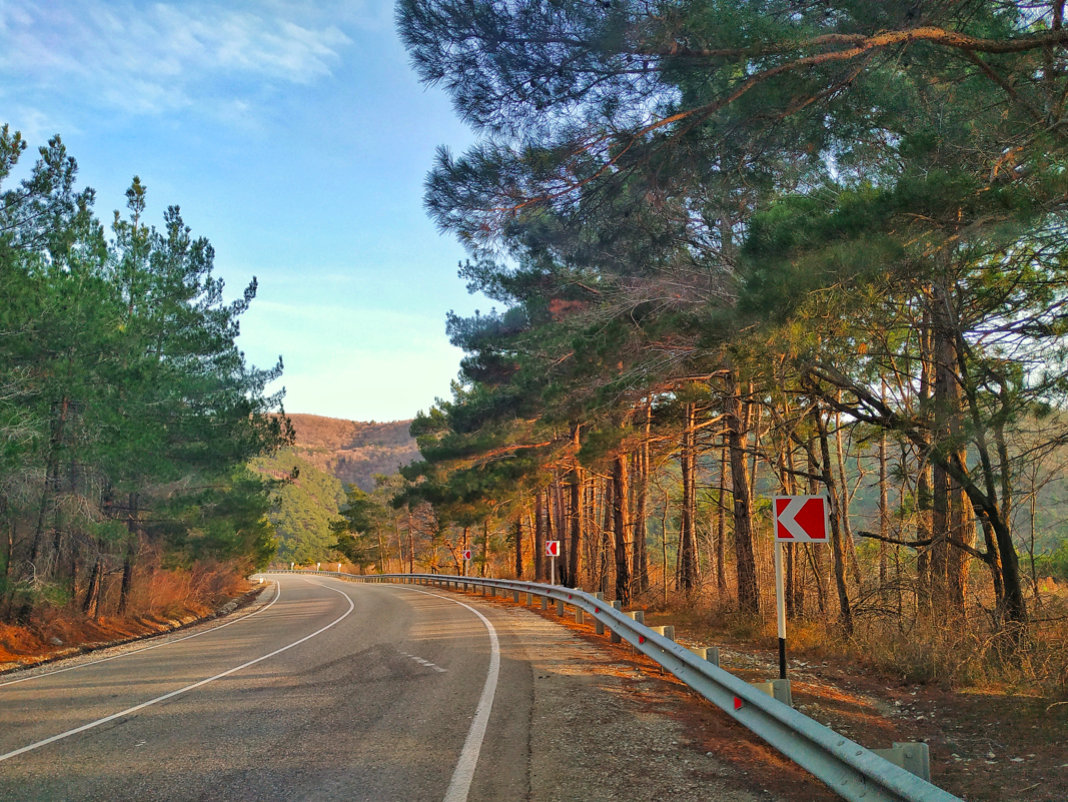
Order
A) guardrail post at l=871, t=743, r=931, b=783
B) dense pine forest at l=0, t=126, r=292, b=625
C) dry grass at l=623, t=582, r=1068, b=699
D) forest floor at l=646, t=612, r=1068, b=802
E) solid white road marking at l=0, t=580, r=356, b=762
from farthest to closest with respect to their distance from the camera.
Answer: dense pine forest at l=0, t=126, r=292, b=625
dry grass at l=623, t=582, r=1068, b=699
solid white road marking at l=0, t=580, r=356, b=762
forest floor at l=646, t=612, r=1068, b=802
guardrail post at l=871, t=743, r=931, b=783

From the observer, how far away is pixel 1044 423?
8.05 meters

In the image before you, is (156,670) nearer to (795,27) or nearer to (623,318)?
(623,318)

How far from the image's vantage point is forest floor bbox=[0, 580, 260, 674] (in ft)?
49.3

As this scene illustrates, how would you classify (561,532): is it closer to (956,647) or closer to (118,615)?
(118,615)

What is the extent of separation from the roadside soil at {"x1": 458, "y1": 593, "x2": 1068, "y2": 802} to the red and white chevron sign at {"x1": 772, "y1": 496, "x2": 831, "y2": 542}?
1694 mm

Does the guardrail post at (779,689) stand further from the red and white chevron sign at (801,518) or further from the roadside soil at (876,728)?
the red and white chevron sign at (801,518)

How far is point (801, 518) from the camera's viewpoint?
316 inches

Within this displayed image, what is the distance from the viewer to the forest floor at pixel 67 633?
1502 centimetres

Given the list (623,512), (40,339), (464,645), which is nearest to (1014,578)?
(464,645)

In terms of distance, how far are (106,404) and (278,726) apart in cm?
1335

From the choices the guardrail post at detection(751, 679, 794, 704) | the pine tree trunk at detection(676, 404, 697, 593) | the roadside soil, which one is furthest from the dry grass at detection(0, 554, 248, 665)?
the pine tree trunk at detection(676, 404, 697, 593)

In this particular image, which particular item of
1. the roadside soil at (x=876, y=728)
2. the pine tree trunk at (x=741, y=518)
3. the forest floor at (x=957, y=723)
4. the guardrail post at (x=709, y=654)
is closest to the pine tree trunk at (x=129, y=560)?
the pine tree trunk at (x=741, y=518)

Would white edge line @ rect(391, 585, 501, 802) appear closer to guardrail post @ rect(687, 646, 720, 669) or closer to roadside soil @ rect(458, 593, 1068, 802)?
roadside soil @ rect(458, 593, 1068, 802)

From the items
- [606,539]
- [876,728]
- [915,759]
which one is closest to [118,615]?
[606,539]
